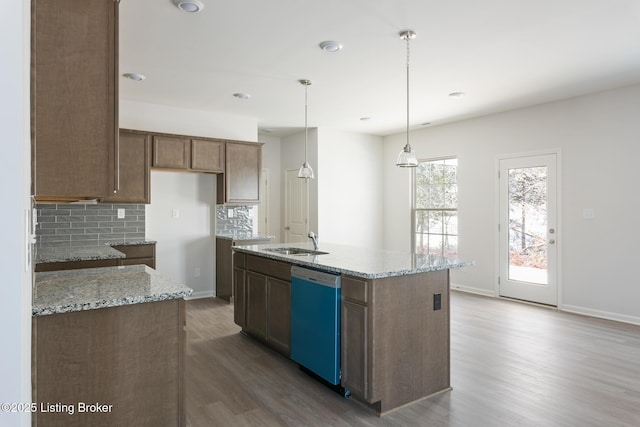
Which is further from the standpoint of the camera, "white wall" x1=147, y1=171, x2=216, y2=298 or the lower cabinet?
"white wall" x1=147, y1=171, x2=216, y2=298

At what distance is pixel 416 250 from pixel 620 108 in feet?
11.7

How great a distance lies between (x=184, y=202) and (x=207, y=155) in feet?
2.54

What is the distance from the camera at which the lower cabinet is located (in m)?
3.28

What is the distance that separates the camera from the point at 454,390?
2812 mm

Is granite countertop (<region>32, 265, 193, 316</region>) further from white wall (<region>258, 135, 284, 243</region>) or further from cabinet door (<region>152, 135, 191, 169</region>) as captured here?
white wall (<region>258, 135, 284, 243</region>)

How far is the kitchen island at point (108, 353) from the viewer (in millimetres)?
1709

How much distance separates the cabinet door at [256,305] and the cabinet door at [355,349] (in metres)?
1.16

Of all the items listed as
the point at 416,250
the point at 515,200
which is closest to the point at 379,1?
the point at 515,200

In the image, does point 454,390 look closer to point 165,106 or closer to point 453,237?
point 453,237

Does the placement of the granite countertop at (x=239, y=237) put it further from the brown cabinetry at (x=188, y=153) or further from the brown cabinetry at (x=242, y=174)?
the brown cabinetry at (x=188, y=153)

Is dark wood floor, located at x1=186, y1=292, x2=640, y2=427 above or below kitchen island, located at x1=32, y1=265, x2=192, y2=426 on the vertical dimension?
below

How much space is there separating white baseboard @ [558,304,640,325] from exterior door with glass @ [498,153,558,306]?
0.18 meters
